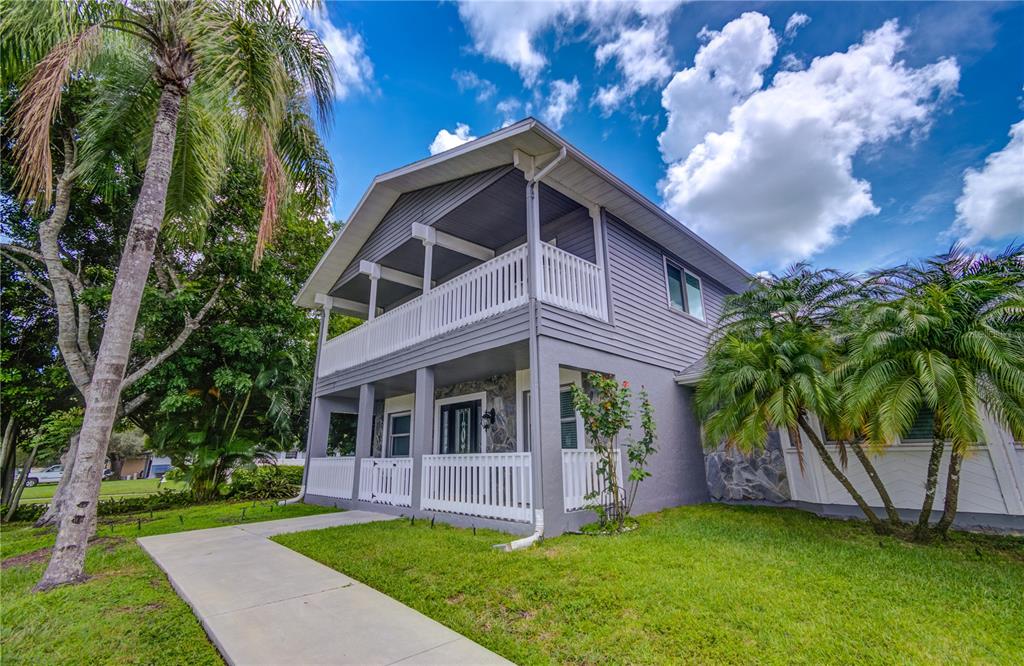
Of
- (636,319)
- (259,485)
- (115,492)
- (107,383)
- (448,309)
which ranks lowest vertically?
(115,492)

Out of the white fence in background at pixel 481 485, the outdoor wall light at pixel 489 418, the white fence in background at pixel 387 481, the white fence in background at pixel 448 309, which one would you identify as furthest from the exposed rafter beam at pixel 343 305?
the white fence in background at pixel 481 485

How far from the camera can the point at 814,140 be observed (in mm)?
13297

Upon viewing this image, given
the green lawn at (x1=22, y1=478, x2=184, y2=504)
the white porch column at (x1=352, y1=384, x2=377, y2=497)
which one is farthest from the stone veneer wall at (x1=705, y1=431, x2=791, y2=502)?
the green lawn at (x1=22, y1=478, x2=184, y2=504)

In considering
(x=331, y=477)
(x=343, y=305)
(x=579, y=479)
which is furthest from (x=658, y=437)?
(x=343, y=305)

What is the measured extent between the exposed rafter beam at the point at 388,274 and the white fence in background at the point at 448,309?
1280 millimetres

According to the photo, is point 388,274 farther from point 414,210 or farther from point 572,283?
point 572,283

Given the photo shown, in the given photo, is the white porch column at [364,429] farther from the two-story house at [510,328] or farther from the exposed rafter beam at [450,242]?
the exposed rafter beam at [450,242]

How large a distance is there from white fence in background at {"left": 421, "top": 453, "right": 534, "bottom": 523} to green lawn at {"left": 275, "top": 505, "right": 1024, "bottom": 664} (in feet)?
1.92

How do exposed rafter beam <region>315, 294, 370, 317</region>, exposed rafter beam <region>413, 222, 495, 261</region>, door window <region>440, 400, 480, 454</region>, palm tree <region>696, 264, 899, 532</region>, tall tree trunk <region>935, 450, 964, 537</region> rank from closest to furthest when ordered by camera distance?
1. tall tree trunk <region>935, 450, 964, 537</region>
2. palm tree <region>696, 264, 899, 532</region>
3. exposed rafter beam <region>413, 222, 495, 261</region>
4. door window <region>440, 400, 480, 454</region>
5. exposed rafter beam <region>315, 294, 370, 317</region>

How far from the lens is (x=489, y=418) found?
10391mm

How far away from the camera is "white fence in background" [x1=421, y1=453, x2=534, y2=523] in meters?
6.37

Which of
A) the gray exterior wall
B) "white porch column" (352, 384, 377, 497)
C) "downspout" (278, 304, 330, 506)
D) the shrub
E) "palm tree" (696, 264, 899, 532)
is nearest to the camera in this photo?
"palm tree" (696, 264, 899, 532)

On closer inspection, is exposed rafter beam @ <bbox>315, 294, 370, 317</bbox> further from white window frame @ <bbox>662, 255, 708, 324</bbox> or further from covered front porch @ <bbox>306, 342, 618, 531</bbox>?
white window frame @ <bbox>662, 255, 708, 324</bbox>

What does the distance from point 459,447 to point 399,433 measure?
2811 millimetres
